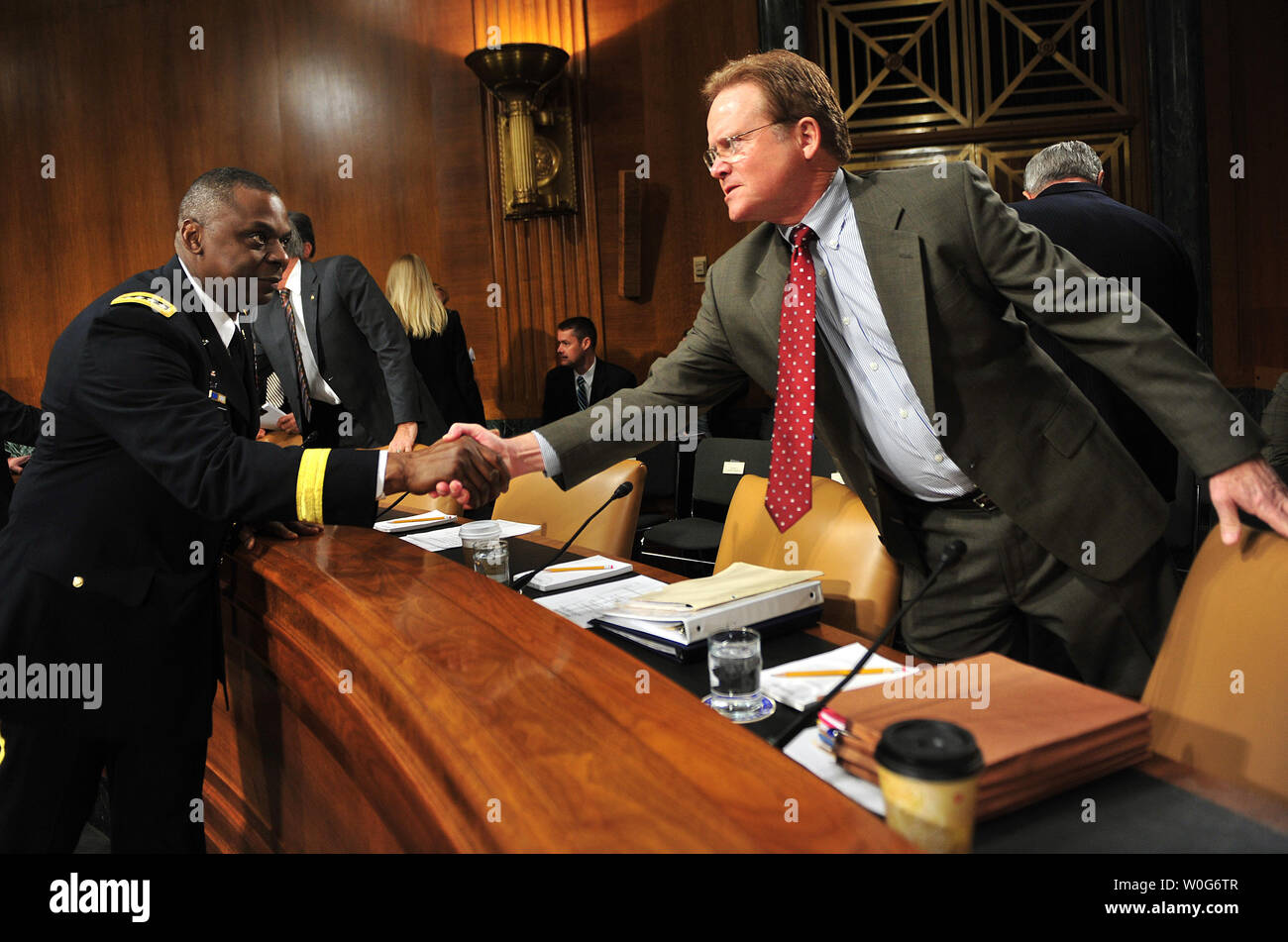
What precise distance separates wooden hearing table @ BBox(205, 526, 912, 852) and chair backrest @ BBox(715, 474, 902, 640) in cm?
76

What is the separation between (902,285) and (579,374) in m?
3.99

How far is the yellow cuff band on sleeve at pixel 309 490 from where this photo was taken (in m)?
1.86

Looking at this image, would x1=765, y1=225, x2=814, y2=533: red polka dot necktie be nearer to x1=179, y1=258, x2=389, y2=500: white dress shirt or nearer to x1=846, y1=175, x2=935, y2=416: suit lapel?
x1=846, y1=175, x2=935, y2=416: suit lapel

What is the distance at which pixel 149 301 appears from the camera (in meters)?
1.86

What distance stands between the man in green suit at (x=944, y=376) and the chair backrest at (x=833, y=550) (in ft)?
0.22

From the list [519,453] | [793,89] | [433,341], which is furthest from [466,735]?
[433,341]

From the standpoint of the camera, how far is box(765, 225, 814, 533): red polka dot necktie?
1820mm

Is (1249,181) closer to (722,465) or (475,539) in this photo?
(722,465)

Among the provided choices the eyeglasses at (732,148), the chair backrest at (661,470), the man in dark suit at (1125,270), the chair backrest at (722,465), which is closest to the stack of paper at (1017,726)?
the eyeglasses at (732,148)

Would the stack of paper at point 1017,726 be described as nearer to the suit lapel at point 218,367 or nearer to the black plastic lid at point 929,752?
the black plastic lid at point 929,752

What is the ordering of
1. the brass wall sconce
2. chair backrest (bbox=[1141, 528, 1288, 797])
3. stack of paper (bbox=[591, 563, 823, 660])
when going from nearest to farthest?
chair backrest (bbox=[1141, 528, 1288, 797]) < stack of paper (bbox=[591, 563, 823, 660]) < the brass wall sconce

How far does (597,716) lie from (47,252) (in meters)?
6.30

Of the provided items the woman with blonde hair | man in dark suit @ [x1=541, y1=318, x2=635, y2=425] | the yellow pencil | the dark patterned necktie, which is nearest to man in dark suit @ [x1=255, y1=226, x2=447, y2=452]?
the dark patterned necktie
